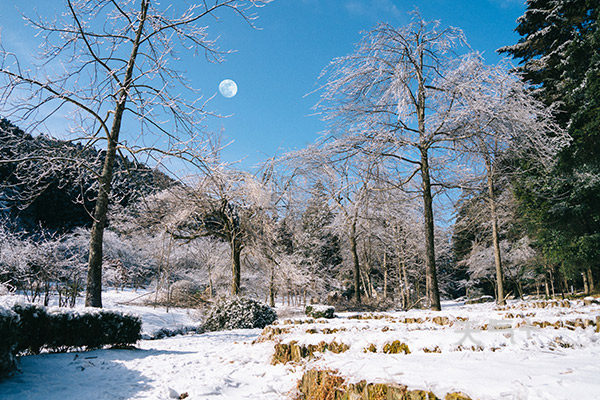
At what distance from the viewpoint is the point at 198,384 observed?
129 inches

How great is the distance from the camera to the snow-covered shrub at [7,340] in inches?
127

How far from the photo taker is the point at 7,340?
10.8ft

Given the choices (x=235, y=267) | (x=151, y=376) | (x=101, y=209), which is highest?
(x=101, y=209)

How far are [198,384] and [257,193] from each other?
7.27 m

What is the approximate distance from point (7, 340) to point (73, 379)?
802 millimetres

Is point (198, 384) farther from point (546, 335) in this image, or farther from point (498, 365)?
point (546, 335)

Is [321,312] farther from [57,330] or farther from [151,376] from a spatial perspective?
[57,330]

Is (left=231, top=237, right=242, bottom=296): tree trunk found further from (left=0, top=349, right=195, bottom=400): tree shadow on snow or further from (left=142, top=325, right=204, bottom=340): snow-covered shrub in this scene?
(left=0, top=349, right=195, bottom=400): tree shadow on snow

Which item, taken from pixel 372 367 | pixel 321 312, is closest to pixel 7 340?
pixel 372 367

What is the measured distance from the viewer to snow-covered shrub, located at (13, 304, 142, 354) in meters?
4.25

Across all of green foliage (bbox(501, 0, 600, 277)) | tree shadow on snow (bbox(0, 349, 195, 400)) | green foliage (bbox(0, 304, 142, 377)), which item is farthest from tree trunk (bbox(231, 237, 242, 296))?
green foliage (bbox(501, 0, 600, 277))

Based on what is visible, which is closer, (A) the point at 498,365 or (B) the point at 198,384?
(A) the point at 498,365

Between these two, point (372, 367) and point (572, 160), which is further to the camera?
point (572, 160)

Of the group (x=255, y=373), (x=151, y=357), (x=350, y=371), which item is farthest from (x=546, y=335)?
(x=151, y=357)
